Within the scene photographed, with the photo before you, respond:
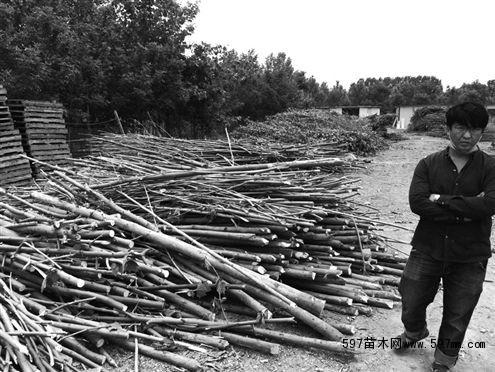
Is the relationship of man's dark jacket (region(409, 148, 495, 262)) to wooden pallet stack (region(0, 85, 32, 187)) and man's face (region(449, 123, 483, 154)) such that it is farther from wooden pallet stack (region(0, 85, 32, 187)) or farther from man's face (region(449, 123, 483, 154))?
wooden pallet stack (region(0, 85, 32, 187))

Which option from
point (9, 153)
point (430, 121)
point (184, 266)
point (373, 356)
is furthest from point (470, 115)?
point (430, 121)

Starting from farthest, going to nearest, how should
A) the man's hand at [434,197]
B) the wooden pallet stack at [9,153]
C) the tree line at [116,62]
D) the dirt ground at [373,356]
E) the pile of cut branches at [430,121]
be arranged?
the pile of cut branches at [430,121] → the tree line at [116,62] → the wooden pallet stack at [9,153] → the dirt ground at [373,356] → the man's hand at [434,197]

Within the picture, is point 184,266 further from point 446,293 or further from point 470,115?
point 470,115

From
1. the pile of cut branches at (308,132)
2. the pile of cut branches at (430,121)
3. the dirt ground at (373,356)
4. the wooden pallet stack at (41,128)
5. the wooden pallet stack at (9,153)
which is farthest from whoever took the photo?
the pile of cut branches at (430,121)

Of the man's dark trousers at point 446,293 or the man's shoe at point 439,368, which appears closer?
the man's dark trousers at point 446,293

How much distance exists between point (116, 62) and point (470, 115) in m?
12.8

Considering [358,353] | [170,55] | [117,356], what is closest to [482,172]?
[358,353]

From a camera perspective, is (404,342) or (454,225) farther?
(404,342)

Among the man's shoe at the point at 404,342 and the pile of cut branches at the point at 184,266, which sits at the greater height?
the pile of cut branches at the point at 184,266

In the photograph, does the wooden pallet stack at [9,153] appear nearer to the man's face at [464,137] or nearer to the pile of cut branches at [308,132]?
the pile of cut branches at [308,132]

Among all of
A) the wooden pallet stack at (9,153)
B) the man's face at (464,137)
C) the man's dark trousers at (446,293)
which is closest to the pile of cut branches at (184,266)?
the man's dark trousers at (446,293)

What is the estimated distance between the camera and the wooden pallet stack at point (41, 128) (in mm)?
9258

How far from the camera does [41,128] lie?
9.73m

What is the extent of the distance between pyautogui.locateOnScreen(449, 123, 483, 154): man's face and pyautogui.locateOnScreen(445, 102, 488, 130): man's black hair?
0.02 metres
